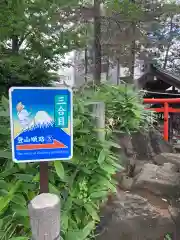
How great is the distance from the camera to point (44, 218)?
122 centimetres

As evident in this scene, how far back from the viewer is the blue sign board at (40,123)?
1.35m

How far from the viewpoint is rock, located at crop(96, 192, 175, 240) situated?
273cm

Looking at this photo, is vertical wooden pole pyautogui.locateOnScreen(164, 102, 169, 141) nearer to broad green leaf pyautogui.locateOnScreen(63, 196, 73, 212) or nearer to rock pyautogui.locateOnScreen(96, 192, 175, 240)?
rock pyautogui.locateOnScreen(96, 192, 175, 240)

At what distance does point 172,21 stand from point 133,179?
589 inches

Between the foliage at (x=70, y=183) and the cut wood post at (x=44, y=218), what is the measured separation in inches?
16.4

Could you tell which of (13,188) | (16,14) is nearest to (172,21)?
(16,14)

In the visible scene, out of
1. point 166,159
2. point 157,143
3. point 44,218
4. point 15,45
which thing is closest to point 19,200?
point 44,218

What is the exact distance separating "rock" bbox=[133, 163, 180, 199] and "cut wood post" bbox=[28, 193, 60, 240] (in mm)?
2559

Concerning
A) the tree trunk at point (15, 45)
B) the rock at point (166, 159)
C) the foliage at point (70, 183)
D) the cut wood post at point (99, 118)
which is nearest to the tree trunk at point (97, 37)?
the tree trunk at point (15, 45)

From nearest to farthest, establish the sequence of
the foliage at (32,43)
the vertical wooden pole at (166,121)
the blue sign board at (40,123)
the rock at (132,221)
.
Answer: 1. the blue sign board at (40,123)
2. the rock at (132,221)
3. the foliage at (32,43)
4. the vertical wooden pole at (166,121)

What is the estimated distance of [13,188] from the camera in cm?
174

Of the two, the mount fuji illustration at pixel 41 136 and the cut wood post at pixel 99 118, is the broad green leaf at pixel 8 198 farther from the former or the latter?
the cut wood post at pixel 99 118

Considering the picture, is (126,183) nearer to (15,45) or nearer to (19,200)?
(19,200)

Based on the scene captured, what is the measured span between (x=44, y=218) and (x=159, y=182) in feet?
9.12
